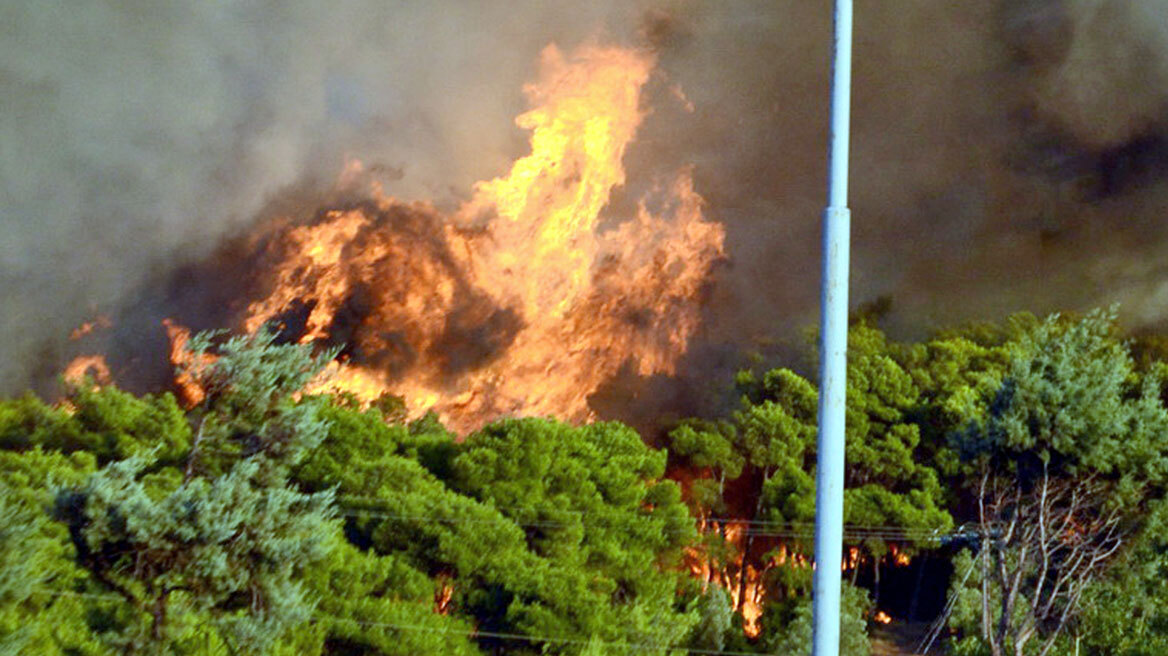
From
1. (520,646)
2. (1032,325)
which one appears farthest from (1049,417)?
(1032,325)

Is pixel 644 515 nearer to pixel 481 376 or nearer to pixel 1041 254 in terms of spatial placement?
pixel 481 376

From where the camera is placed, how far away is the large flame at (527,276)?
62.5 metres

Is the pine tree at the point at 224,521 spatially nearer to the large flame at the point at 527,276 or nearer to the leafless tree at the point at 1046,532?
the leafless tree at the point at 1046,532

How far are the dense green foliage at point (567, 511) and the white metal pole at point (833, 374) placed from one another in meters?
11.7

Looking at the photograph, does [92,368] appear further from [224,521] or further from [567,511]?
[224,521]

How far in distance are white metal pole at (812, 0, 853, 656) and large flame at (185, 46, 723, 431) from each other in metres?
53.4

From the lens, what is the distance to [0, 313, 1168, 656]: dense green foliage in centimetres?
2138

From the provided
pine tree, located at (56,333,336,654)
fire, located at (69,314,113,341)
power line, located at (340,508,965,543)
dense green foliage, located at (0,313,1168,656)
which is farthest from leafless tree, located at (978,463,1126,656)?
fire, located at (69,314,113,341)

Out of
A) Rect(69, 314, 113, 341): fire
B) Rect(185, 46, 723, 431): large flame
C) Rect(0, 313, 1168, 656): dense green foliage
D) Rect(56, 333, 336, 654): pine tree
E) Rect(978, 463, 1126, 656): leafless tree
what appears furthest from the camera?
Rect(185, 46, 723, 431): large flame

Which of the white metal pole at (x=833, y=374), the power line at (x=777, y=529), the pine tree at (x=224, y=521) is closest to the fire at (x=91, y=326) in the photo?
the power line at (x=777, y=529)

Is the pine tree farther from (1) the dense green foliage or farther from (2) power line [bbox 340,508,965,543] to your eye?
(2) power line [bbox 340,508,965,543]

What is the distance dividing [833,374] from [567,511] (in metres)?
32.6

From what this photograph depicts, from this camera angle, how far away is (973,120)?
2537 inches

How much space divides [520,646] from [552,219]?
3399 centimetres
